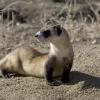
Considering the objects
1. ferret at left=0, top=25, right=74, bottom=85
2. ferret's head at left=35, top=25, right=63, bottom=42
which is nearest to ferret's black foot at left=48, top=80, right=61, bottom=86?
ferret at left=0, top=25, right=74, bottom=85

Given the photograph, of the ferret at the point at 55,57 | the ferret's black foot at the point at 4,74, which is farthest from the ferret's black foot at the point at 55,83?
the ferret's black foot at the point at 4,74

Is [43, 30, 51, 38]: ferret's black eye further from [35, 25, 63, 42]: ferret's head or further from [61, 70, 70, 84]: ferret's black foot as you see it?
[61, 70, 70, 84]: ferret's black foot

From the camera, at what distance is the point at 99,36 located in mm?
7805

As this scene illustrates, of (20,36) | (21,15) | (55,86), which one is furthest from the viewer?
(21,15)

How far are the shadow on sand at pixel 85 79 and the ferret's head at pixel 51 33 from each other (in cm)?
53

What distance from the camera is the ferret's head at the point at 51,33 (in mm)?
5293

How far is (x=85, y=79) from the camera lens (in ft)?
18.1

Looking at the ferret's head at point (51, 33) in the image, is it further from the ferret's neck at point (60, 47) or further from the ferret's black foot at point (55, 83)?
the ferret's black foot at point (55, 83)

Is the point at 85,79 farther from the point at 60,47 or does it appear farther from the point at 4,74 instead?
the point at 4,74

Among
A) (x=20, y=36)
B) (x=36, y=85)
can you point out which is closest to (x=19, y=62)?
(x=36, y=85)

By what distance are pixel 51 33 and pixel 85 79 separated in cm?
64

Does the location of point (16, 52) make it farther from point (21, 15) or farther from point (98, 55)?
point (21, 15)

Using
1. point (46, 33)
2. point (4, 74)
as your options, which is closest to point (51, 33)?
point (46, 33)

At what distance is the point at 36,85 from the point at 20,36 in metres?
2.69
